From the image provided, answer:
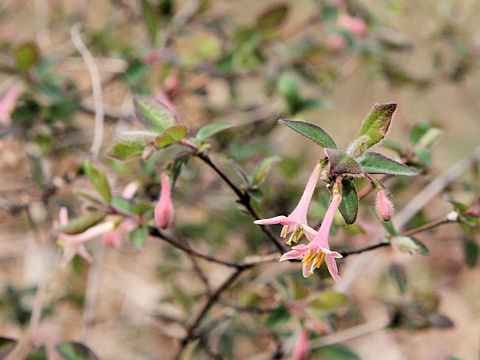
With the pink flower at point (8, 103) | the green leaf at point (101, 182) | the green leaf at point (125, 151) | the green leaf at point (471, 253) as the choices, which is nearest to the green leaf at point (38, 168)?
the pink flower at point (8, 103)

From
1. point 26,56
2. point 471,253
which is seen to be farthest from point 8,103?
point 471,253

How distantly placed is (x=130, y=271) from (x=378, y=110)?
1.90 m

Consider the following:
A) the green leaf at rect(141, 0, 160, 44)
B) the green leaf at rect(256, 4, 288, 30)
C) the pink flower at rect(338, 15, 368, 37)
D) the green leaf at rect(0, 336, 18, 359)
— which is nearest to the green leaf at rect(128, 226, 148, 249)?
the green leaf at rect(0, 336, 18, 359)

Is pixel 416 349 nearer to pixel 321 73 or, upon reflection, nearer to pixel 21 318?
pixel 321 73

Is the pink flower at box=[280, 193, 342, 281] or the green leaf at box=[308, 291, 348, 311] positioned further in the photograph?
the green leaf at box=[308, 291, 348, 311]

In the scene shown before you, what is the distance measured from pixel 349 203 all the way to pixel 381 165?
5cm

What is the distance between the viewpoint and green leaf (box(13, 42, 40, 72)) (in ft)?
3.49

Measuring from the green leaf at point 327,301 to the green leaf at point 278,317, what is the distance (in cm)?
5

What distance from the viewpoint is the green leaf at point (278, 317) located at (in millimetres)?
809

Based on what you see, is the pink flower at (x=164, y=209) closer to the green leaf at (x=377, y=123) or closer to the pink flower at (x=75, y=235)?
the pink flower at (x=75, y=235)

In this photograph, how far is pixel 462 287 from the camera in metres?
2.30

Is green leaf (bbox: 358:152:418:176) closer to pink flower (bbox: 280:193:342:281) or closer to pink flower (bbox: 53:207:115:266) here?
pink flower (bbox: 280:193:342:281)

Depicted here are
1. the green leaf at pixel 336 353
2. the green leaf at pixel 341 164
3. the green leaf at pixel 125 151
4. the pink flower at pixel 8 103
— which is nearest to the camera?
the green leaf at pixel 341 164

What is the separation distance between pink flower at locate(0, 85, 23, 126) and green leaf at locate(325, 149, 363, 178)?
0.93 metres
